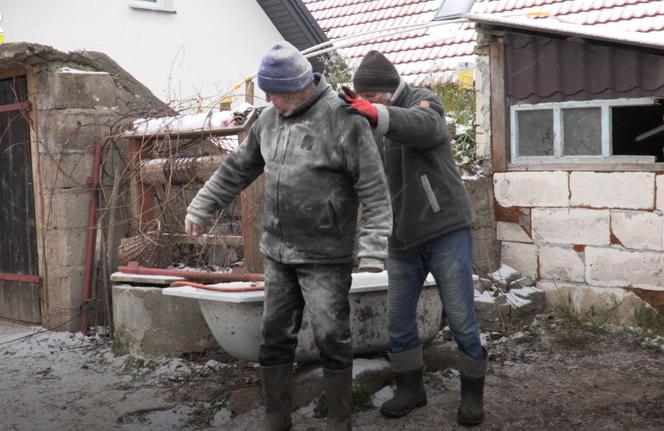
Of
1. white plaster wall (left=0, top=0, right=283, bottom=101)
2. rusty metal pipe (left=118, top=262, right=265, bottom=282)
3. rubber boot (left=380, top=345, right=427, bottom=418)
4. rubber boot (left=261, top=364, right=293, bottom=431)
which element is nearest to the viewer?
rubber boot (left=261, top=364, right=293, bottom=431)

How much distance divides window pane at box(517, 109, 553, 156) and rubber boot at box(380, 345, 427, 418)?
2774mm

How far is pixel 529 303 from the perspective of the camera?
20.5 feet

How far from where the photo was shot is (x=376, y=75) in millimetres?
4023

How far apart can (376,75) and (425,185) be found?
1.91 feet

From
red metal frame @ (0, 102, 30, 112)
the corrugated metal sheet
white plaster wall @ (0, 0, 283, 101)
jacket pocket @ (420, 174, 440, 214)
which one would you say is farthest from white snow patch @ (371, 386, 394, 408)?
white plaster wall @ (0, 0, 283, 101)

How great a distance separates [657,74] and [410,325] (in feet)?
9.36

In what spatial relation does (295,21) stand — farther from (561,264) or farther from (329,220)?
(329,220)

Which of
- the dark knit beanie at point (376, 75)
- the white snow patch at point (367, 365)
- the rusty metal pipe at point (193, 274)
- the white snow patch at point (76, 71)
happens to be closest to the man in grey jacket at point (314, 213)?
the dark knit beanie at point (376, 75)

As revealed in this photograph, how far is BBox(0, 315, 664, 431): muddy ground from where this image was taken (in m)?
4.28

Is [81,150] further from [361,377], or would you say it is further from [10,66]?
[361,377]

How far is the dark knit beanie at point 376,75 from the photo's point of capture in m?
4.02

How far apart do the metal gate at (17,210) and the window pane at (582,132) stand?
4158 mm

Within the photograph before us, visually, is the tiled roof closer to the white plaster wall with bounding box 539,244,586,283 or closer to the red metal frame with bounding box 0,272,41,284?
the white plaster wall with bounding box 539,244,586,283

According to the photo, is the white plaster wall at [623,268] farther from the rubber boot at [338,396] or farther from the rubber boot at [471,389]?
the rubber boot at [338,396]
